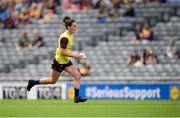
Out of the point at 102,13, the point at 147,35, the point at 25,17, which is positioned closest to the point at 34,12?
the point at 25,17

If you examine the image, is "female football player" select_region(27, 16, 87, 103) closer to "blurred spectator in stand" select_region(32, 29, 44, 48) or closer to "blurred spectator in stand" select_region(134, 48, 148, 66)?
"blurred spectator in stand" select_region(134, 48, 148, 66)

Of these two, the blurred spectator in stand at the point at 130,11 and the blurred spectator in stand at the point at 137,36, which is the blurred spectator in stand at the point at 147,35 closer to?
the blurred spectator in stand at the point at 137,36

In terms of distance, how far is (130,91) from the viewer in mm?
27047

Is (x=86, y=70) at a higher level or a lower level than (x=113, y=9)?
lower

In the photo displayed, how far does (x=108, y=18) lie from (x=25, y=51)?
168 inches

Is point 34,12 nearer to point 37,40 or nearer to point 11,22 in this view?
point 11,22

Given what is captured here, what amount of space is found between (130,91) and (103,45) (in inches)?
182

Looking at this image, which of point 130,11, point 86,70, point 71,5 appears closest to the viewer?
point 86,70

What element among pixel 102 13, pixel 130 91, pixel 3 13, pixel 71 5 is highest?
pixel 71 5

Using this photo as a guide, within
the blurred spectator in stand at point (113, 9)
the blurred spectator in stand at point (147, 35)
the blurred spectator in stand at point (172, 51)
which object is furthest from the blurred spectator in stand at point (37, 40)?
the blurred spectator in stand at point (172, 51)

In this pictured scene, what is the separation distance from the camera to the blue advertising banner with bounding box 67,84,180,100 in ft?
86.9

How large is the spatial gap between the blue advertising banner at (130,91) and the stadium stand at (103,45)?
0.41 metres

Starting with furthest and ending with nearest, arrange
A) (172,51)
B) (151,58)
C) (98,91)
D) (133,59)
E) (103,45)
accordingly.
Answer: (103,45), (133,59), (172,51), (151,58), (98,91)

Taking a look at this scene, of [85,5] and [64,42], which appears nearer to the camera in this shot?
[64,42]
